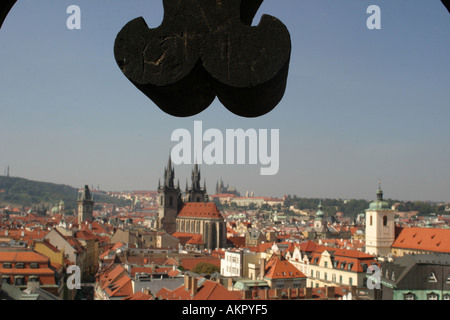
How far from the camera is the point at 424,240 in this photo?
56406mm

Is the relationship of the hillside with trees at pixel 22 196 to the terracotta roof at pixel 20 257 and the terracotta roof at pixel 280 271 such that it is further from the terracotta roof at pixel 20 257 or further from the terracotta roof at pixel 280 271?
the terracotta roof at pixel 20 257

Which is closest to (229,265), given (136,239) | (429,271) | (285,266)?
(285,266)

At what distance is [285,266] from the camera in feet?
121

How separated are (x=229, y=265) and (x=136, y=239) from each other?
26.2 m

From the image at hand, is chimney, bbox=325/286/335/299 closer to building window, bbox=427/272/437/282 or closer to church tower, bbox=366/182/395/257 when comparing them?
building window, bbox=427/272/437/282

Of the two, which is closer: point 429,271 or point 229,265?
point 429,271

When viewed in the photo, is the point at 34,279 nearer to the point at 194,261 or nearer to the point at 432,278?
the point at 194,261

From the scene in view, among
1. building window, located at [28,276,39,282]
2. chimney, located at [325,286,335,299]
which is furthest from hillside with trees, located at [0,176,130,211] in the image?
chimney, located at [325,286,335,299]

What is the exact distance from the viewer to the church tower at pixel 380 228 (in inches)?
2254

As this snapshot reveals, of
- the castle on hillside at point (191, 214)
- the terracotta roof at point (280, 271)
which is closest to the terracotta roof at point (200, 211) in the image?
the castle on hillside at point (191, 214)

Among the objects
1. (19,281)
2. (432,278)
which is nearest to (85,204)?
(19,281)

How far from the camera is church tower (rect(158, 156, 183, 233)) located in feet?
279
